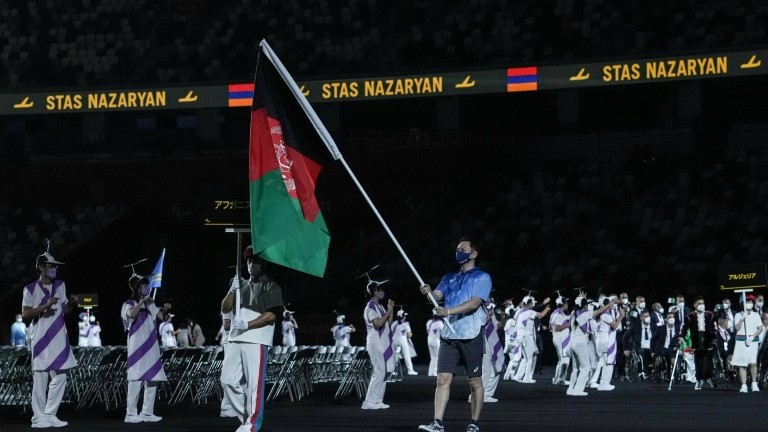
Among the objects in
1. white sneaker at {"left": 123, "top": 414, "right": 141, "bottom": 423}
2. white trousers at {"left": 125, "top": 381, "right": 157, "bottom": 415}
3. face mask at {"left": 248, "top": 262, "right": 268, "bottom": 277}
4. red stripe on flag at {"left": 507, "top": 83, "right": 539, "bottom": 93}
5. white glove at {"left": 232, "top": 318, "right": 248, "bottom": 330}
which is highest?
red stripe on flag at {"left": 507, "top": 83, "right": 539, "bottom": 93}

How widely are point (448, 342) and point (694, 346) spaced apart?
1327cm

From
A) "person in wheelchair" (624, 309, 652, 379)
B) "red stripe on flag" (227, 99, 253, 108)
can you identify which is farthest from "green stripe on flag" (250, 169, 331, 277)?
"red stripe on flag" (227, 99, 253, 108)

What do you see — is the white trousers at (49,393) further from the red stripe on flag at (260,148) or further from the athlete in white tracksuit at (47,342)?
the red stripe on flag at (260,148)

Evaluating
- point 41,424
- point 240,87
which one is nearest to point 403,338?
point 240,87

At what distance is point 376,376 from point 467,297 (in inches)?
215

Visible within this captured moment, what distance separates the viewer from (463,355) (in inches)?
501

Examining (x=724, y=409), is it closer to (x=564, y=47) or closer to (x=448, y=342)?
(x=448, y=342)

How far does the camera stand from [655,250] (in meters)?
37.8

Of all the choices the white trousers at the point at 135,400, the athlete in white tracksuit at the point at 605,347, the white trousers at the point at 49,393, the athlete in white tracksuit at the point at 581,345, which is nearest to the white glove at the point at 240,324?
the white trousers at the point at 49,393

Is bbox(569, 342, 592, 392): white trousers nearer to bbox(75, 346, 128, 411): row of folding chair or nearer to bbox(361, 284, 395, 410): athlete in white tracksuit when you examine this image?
bbox(361, 284, 395, 410): athlete in white tracksuit

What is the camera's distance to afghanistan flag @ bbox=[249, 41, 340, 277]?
12453 millimetres

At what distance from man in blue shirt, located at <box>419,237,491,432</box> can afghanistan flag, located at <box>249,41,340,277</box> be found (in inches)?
52.0

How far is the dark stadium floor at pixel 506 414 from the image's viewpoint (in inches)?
595

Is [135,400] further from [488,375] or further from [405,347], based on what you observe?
[405,347]
